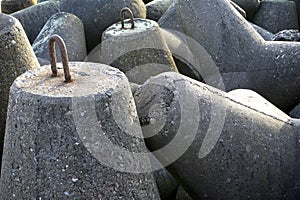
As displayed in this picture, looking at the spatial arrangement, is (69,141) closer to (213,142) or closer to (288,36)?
(213,142)

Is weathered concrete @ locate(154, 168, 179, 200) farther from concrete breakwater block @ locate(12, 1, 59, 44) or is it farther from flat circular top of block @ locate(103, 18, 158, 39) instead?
concrete breakwater block @ locate(12, 1, 59, 44)

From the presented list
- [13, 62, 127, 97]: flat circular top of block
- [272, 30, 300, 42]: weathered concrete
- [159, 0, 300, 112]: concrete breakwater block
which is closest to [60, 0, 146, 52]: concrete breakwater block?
[159, 0, 300, 112]: concrete breakwater block

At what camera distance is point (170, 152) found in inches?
50.1

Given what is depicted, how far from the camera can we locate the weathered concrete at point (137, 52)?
1.84 metres

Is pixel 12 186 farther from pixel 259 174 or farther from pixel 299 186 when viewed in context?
pixel 299 186

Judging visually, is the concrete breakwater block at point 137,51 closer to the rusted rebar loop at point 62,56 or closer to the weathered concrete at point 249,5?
the rusted rebar loop at point 62,56

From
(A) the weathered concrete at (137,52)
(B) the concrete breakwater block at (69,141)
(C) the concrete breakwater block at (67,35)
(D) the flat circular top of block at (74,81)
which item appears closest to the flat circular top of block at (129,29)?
(A) the weathered concrete at (137,52)

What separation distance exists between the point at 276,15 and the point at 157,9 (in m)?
0.76

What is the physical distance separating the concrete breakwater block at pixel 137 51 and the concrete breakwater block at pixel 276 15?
46.6 inches

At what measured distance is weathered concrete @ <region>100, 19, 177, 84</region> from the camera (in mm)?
1839

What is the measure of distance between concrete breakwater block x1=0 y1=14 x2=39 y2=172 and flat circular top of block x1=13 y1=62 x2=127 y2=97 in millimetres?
193

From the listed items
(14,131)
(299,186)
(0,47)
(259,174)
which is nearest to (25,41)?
(0,47)

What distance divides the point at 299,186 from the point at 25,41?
90cm

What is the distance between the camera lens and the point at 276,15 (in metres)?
2.88
